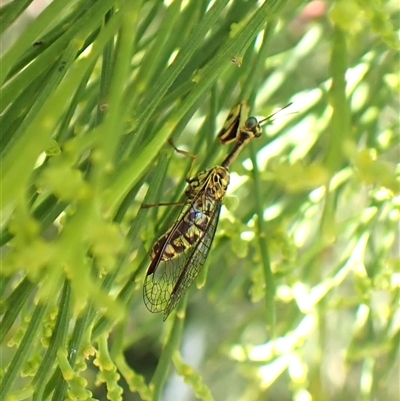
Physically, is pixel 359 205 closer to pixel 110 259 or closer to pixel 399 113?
pixel 399 113

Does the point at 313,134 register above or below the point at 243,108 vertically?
below

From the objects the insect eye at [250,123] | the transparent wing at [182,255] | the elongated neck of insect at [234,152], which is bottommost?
the transparent wing at [182,255]

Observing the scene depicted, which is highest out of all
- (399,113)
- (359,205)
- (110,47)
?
(110,47)

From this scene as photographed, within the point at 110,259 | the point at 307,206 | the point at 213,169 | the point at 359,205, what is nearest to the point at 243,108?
the point at 213,169
